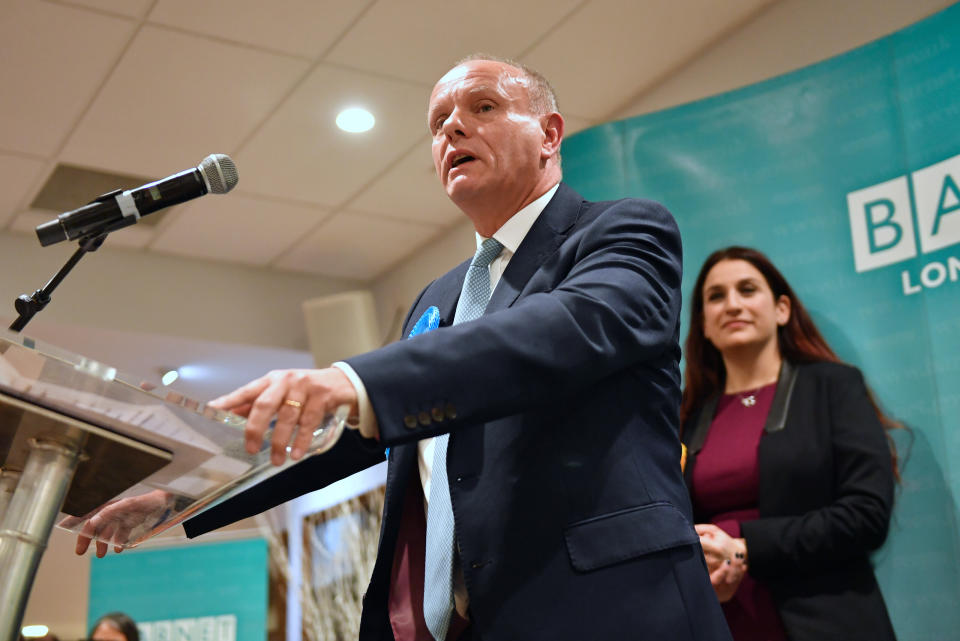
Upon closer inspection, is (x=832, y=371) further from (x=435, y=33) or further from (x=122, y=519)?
(x=435, y=33)

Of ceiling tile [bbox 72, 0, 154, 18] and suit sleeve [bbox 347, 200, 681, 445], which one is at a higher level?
ceiling tile [bbox 72, 0, 154, 18]

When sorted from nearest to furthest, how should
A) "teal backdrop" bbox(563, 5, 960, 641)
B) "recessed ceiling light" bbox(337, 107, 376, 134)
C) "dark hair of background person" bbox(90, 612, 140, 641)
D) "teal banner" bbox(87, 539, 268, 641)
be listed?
"teal backdrop" bbox(563, 5, 960, 641) → "recessed ceiling light" bbox(337, 107, 376, 134) → "dark hair of background person" bbox(90, 612, 140, 641) → "teal banner" bbox(87, 539, 268, 641)

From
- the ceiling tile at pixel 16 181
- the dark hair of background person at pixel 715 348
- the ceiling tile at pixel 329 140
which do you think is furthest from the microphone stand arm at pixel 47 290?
the ceiling tile at pixel 16 181

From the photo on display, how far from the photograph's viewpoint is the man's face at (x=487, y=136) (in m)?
1.72

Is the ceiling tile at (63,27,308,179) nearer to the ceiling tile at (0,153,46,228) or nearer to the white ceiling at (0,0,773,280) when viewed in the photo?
the white ceiling at (0,0,773,280)

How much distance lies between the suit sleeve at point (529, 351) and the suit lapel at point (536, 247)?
0.43 feet

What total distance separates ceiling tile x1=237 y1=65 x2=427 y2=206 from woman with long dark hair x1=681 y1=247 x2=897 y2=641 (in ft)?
7.67

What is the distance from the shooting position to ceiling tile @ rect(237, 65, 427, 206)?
4.55m

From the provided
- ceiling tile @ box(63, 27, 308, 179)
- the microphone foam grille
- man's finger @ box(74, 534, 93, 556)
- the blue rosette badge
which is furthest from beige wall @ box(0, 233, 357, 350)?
man's finger @ box(74, 534, 93, 556)

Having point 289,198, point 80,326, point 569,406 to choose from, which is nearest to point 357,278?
point 289,198

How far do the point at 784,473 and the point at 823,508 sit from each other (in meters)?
0.11

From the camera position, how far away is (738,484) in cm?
239

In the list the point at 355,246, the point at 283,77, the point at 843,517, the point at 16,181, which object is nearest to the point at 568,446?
the point at 843,517

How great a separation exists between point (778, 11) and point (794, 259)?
167 cm
